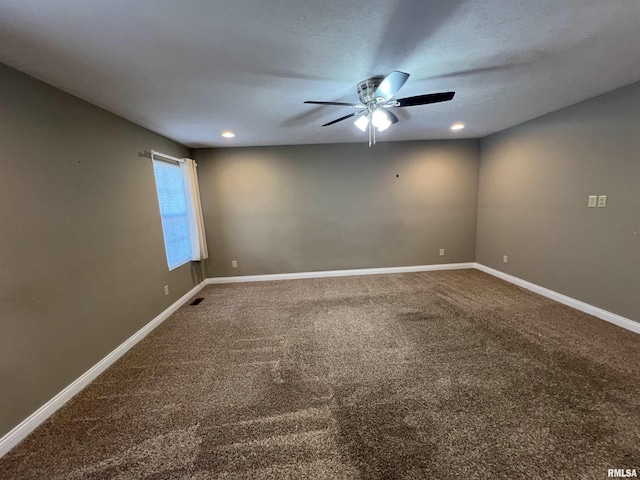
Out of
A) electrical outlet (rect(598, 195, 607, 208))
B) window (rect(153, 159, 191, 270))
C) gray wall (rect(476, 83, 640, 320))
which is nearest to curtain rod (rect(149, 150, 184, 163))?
window (rect(153, 159, 191, 270))

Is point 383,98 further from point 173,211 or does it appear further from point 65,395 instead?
point 65,395

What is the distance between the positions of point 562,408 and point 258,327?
2.54 meters

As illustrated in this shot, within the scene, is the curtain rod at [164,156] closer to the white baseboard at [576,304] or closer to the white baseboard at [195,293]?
the white baseboard at [195,293]

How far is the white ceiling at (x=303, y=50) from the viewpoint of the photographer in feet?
3.96

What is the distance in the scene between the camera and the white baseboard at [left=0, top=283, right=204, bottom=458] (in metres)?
1.46

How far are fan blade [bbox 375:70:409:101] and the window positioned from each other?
2.81 meters

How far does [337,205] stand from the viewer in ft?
14.0

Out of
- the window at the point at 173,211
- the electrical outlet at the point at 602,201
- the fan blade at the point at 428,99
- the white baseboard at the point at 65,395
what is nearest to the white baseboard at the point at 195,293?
the white baseboard at the point at 65,395

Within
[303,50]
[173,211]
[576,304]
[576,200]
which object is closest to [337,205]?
[173,211]

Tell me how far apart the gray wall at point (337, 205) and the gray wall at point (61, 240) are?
155cm

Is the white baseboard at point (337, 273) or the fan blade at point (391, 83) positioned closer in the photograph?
the fan blade at point (391, 83)

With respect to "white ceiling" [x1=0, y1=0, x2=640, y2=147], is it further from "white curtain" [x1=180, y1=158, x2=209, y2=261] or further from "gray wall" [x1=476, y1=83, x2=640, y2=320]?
"white curtain" [x1=180, y1=158, x2=209, y2=261]

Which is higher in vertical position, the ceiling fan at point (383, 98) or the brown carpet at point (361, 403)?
the ceiling fan at point (383, 98)

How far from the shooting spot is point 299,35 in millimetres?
1385
